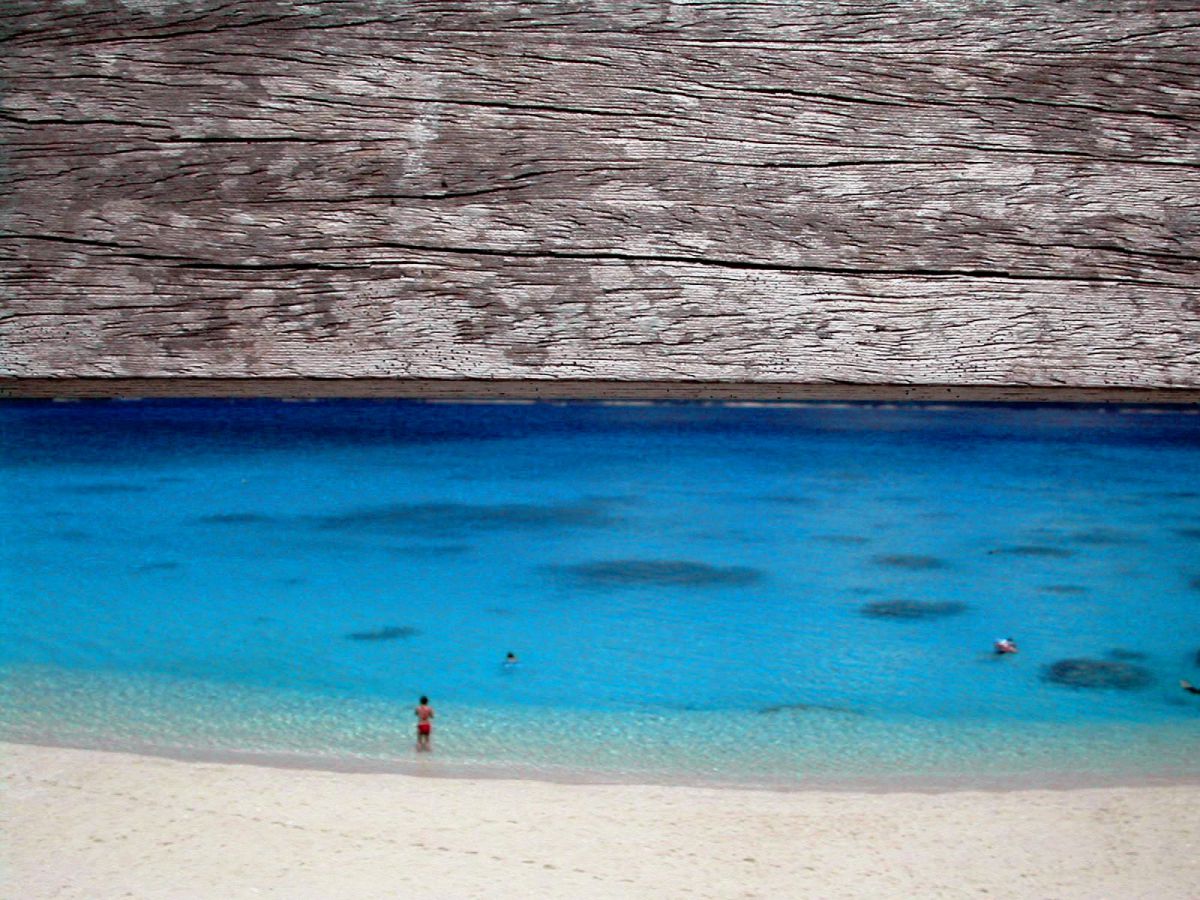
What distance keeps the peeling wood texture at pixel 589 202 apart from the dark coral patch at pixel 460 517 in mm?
471

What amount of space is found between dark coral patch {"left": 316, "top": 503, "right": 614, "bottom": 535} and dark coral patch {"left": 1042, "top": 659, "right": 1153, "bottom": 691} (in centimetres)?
81

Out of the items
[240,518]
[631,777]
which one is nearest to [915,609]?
[631,777]

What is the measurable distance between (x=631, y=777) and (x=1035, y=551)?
837 millimetres

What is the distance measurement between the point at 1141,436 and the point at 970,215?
0.54m

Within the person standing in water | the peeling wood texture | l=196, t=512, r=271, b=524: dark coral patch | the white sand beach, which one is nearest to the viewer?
the peeling wood texture

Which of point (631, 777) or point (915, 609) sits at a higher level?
point (915, 609)

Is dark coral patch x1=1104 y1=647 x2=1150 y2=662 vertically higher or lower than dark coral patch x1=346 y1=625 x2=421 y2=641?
lower

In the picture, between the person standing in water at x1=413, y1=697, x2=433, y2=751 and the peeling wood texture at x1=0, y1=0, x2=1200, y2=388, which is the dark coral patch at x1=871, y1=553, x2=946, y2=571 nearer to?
the peeling wood texture at x1=0, y1=0, x2=1200, y2=388

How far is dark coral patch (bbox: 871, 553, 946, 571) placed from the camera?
1583mm

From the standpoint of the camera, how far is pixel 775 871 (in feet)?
5.32

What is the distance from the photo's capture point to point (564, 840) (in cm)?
Result: 174

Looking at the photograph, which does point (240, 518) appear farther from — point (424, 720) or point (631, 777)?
point (631, 777)

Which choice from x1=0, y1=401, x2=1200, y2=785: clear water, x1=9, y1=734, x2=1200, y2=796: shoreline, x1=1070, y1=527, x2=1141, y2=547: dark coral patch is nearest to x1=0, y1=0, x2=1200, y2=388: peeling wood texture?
x1=0, y1=401, x2=1200, y2=785: clear water

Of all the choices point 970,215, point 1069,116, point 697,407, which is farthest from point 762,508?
point 1069,116
